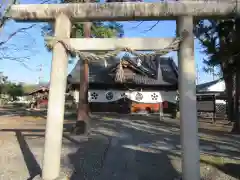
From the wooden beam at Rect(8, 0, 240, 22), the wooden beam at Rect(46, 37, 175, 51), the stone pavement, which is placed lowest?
the stone pavement

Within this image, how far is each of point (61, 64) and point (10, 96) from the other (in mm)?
50770

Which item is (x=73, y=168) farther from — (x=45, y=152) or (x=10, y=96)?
(x=10, y=96)

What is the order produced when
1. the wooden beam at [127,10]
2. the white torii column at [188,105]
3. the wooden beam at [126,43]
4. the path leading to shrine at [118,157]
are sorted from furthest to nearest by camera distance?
the path leading to shrine at [118,157] → the wooden beam at [126,43] → the wooden beam at [127,10] → the white torii column at [188,105]

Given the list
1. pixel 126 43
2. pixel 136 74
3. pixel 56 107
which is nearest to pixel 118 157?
pixel 56 107

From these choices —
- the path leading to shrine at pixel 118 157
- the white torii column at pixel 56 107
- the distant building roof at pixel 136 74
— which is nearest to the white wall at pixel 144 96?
the distant building roof at pixel 136 74

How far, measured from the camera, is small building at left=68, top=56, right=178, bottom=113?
933 inches

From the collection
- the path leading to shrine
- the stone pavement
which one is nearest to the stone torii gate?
the path leading to shrine

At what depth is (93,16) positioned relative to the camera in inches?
219

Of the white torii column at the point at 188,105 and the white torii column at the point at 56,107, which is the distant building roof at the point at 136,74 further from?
the white torii column at the point at 188,105

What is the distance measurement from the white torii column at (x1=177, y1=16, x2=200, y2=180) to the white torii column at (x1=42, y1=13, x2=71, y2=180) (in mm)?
2261

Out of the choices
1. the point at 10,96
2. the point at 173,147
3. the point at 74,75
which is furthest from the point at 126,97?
the point at 10,96

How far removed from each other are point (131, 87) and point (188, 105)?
796 inches

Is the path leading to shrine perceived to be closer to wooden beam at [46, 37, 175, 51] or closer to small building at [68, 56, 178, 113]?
wooden beam at [46, 37, 175, 51]

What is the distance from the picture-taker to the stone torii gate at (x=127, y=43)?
5172 mm
